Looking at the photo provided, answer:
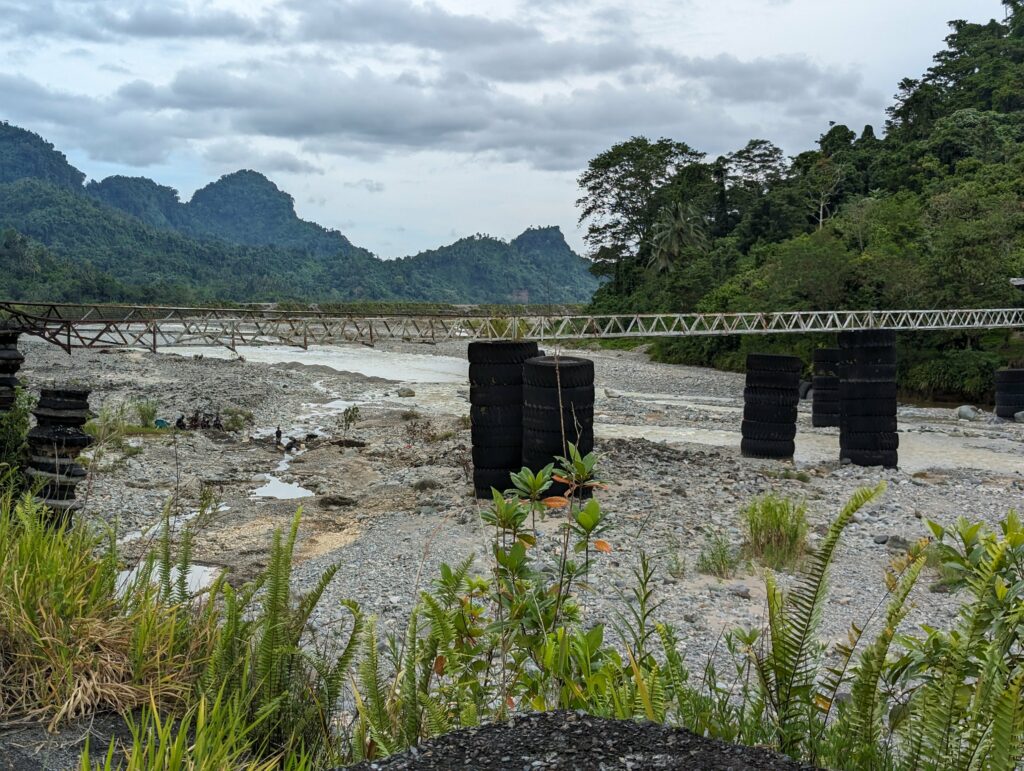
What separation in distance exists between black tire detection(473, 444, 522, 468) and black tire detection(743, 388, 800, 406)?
614 cm

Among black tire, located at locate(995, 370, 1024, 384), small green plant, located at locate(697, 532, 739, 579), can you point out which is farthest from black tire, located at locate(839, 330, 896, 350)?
black tire, located at locate(995, 370, 1024, 384)

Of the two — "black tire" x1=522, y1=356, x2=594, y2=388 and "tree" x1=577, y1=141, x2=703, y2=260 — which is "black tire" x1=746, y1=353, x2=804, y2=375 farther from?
"tree" x1=577, y1=141, x2=703, y2=260

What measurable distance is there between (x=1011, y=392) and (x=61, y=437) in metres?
26.3

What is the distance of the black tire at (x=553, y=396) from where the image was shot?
12414 millimetres

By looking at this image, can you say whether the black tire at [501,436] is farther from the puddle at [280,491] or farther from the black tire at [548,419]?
the puddle at [280,491]

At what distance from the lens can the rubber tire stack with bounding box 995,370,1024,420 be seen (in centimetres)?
2564

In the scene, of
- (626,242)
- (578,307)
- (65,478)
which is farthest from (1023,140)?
(65,478)

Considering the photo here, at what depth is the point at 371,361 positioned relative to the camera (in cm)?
4775

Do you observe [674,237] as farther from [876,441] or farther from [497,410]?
[497,410]

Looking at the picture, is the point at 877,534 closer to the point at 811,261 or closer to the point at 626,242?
the point at 811,261

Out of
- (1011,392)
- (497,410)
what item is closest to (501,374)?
(497,410)

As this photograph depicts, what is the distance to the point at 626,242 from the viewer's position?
5666 centimetres

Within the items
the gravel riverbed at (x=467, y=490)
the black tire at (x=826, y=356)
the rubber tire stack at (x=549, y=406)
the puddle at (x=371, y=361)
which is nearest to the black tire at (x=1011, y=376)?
the gravel riverbed at (x=467, y=490)

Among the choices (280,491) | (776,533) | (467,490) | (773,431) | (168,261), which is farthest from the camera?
(168,261)
